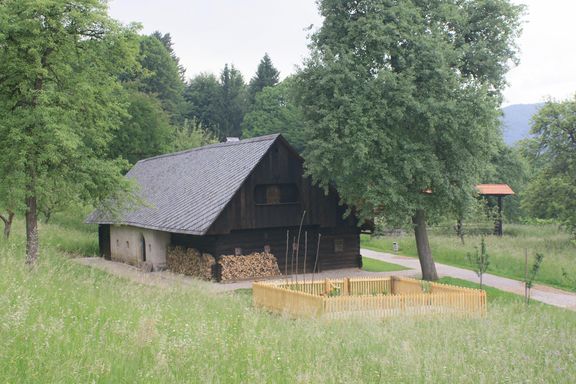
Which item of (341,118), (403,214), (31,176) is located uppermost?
(341,118)

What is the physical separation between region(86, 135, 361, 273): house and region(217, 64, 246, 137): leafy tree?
2191 inches

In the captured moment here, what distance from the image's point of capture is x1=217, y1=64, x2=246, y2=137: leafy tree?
8850 cm

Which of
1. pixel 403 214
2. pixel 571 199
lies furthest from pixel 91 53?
pixel 571 199

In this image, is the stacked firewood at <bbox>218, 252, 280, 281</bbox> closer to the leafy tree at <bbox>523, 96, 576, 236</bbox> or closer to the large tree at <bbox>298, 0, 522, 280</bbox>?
the large tree at <bbox>298, 0, 522, 280</bbox>

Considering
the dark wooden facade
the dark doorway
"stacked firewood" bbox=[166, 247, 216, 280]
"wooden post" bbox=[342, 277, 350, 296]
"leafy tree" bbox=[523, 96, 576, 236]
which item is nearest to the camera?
"wooden post" bbox=[342, 277, 350, 296]

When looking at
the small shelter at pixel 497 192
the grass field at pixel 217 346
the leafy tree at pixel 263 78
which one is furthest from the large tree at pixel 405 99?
the leafy tree at pixel 263 78

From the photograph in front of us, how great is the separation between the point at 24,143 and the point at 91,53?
3712mm

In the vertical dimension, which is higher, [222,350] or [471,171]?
[471,171]

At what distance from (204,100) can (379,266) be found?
207 ft

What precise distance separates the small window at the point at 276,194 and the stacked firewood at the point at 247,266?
2407 millimetres

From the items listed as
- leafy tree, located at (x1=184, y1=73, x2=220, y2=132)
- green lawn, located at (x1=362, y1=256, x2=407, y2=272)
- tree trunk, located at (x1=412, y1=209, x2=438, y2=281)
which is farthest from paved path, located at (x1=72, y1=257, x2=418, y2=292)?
leafy tree, located at (x1=184, y1=73, x2=220, y2=132)

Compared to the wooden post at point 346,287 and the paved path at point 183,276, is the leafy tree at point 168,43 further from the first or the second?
the wooden post at point 346,287

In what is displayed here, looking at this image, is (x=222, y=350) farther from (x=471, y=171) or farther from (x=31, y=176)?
(x=471, y=171)

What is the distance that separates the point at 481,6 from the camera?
26.4 m
